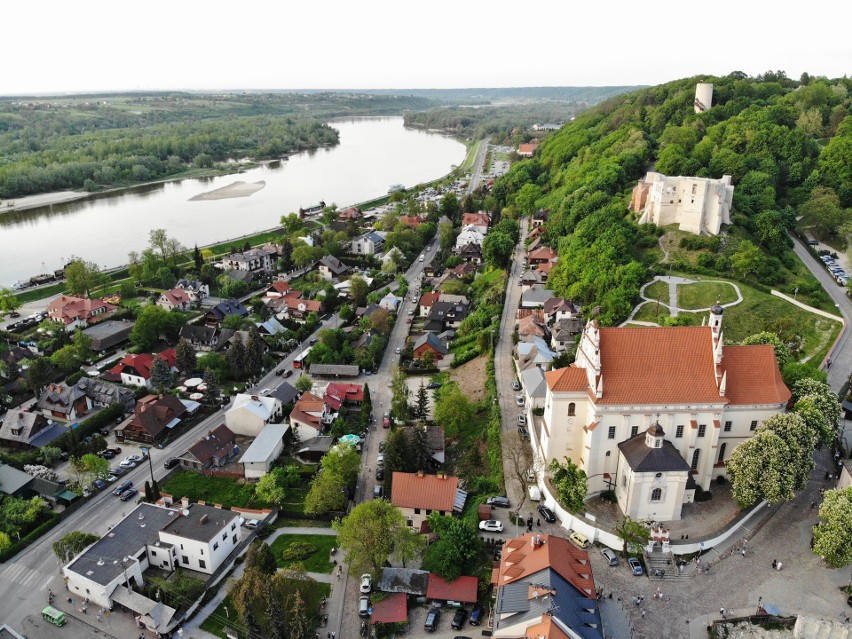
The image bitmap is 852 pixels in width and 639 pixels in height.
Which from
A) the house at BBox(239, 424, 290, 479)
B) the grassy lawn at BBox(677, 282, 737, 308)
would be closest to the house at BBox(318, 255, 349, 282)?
the house at BBox(239, 424, 290, 479)

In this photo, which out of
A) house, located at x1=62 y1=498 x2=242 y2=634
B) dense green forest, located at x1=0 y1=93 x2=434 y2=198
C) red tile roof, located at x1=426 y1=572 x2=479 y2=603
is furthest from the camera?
dense green forest, located at x1=0 y1=93 x2=434 y2=198

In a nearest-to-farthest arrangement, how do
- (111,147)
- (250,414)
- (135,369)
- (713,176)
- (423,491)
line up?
(423,491), (250,414), (135,369), (713,176), (111,147)

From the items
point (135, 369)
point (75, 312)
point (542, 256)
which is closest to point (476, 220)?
point (542, 256)

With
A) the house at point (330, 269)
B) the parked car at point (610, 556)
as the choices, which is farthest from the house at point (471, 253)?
the parked car at point (610, 556)

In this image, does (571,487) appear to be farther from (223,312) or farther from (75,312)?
(75,312)

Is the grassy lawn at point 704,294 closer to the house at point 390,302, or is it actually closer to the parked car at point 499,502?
the parked car at point 499,502

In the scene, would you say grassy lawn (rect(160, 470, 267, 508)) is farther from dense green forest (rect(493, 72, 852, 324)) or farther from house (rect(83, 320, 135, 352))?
dense green forest (rect(493, 72, 852, 324))
